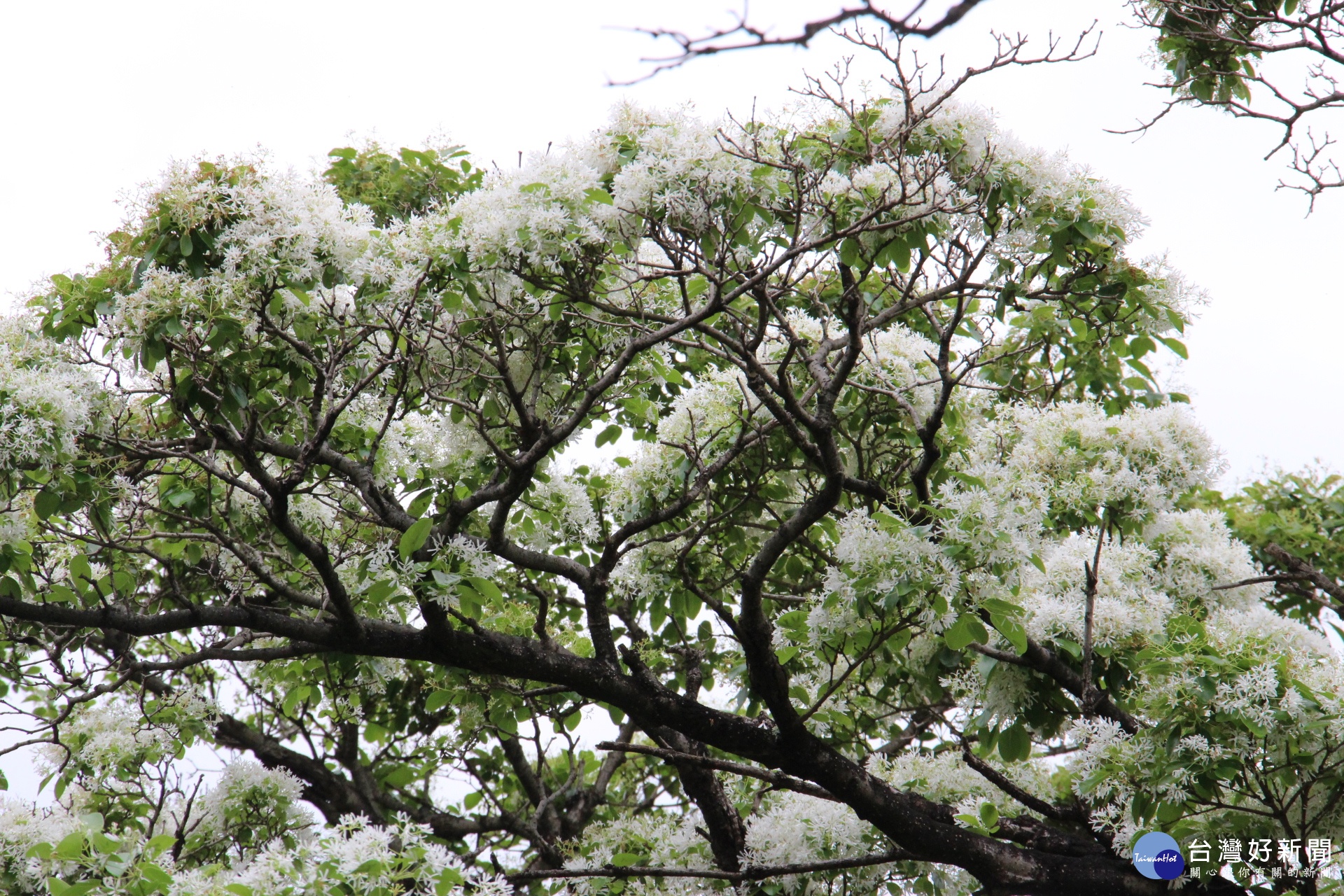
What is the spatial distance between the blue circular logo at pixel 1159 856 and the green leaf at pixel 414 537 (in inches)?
114

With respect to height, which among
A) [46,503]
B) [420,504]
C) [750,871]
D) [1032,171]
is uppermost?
[1032,171]

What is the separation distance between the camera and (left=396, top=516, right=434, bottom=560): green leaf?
11.9 feet

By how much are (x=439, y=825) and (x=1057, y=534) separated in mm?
4458

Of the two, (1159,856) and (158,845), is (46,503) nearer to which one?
(158,845)

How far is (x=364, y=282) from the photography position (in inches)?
165

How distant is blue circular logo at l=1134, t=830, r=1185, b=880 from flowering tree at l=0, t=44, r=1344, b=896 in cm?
9

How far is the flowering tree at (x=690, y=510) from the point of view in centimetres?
376

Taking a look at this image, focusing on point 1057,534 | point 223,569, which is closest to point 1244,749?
point 1057,534

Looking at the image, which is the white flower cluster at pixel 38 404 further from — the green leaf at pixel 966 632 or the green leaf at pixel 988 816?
the green leaf at pixel 988 816

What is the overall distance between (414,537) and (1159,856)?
302 centimetres

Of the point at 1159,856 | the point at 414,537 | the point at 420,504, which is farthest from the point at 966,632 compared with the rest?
the point at 420,504

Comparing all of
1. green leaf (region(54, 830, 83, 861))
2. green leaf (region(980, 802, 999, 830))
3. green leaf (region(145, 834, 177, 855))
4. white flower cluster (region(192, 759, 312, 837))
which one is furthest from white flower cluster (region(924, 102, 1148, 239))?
white flower cluster (region(192, 759, 312, 837))

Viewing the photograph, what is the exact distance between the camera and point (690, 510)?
570 centimetres

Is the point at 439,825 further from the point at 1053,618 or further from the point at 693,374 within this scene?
the point at 1053,618
